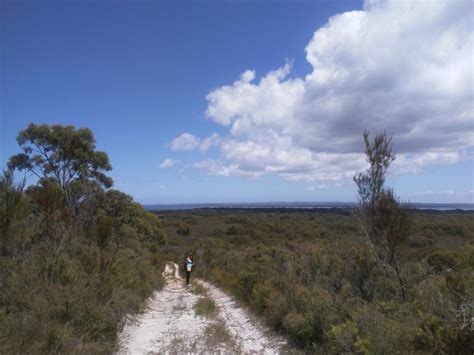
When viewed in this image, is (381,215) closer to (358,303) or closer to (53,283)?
(358,303)

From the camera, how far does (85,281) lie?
7422mm

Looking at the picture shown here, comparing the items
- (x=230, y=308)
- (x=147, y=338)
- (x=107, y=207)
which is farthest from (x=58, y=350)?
(x=107, y=207)

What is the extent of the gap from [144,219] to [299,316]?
23305 millimetres

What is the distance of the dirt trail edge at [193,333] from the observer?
7.26m

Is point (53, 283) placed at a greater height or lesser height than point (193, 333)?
greater

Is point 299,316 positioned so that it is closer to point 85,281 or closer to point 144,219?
point 85,281

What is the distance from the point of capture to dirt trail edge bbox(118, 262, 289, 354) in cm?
726

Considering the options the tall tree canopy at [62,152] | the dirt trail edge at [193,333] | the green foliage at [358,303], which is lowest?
the dirt trail edge at [193,333]

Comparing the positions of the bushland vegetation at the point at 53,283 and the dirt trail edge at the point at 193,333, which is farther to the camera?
the dirt trail edge at the point at 193,333

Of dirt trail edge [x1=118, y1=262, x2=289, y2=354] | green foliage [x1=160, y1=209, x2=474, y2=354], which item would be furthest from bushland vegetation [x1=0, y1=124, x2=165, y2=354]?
green foliage [x1=160, y1=209, x2=474, y2=354]

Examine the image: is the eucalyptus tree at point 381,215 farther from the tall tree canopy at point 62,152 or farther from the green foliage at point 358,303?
the tall tree canopy at point 62,152

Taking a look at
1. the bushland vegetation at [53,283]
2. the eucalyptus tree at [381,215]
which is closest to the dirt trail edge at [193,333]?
the bushland vegetation at [53,283]

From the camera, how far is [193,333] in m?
8.29

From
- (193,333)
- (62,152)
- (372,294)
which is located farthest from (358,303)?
(62,152)
